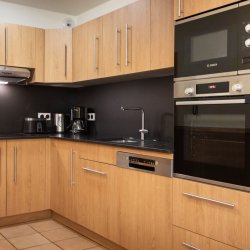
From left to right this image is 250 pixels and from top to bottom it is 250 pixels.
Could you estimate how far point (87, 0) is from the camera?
12.5 ft

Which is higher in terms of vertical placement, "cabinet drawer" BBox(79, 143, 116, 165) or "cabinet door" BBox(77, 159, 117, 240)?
"cabinet drawer" BBox(79, 143, 116, 165)

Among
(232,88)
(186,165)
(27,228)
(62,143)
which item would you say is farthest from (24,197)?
(232,88)

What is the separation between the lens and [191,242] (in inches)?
82.7

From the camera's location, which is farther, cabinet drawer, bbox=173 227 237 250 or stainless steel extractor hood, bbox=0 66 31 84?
stainless steel extractor hood, bbox=0 66 31 84

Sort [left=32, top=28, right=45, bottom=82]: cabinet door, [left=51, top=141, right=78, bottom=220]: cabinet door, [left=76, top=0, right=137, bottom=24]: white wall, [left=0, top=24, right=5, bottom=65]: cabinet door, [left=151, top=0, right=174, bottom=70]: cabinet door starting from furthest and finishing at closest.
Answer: [left=32, top=28, right=45, bottom=82]: cabinet door
[left=76, top=0, right=137, bottom=24]: white wall
[left=0, top=24, right=5, bottom=65]: cabinet door
[left=51, top=141, right=78, bottom=220]: cabinet door
[left=151, top=0, right=174, bottom=70]: cabinet door

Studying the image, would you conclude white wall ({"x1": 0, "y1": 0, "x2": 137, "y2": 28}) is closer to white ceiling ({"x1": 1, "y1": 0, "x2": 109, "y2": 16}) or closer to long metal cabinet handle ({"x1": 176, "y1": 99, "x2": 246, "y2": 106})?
white ceiling ({"x1": 1, "y1": 0, "x2": 109, "y2": 16})

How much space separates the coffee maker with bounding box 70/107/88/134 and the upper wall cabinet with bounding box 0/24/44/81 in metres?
0.57

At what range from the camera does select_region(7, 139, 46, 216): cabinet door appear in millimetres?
3438

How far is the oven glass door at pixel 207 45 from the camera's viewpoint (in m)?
Result: 1.89

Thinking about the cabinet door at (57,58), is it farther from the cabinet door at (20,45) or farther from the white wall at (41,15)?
the white wall at (41,15)

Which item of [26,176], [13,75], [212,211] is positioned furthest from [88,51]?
[212,211]

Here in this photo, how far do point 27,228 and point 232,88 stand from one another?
2.52 metres

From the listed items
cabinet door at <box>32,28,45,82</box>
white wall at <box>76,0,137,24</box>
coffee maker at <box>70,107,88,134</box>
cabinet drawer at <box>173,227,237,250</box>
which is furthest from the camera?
coffee maker at <box>70,107,88,134</box>

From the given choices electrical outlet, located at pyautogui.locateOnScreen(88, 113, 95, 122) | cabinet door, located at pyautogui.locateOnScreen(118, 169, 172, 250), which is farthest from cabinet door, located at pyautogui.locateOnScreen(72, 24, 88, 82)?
cabinet door, located at pyautogui.locateOnScreen(118, 169, 172, 250)
